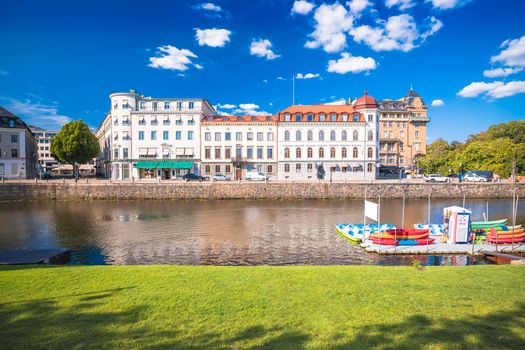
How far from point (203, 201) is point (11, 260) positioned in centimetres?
2976

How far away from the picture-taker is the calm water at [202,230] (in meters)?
16.1

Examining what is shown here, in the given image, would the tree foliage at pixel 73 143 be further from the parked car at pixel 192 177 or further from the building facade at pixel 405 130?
the building facade at pixel 405 130

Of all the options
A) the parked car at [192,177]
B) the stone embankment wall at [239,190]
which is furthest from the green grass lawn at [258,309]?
the parked car at [192,177]

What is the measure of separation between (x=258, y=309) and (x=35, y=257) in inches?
445

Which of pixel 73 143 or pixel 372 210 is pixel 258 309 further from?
pixel 73 143

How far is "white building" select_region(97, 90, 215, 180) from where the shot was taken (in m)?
55.5

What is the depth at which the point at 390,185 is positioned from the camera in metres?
45.0

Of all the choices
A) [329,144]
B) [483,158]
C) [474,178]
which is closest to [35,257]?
[329,144]

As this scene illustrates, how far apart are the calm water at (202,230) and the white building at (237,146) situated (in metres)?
17.5

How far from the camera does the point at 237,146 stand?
5559 centimetres

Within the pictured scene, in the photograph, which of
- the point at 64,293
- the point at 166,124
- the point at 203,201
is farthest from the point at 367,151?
the point at 64,293

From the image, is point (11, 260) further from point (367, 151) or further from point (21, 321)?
point (367, 151)

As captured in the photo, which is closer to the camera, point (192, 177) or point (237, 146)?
point (192, 177)

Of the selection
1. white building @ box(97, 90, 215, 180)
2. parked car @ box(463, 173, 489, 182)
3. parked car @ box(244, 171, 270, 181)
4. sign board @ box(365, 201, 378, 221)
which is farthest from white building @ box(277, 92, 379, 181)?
sign board @ box(365, 201, 378, 221)
